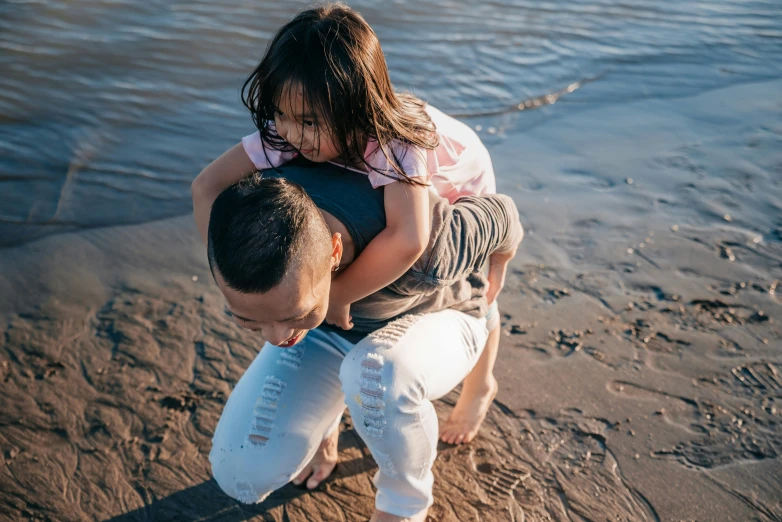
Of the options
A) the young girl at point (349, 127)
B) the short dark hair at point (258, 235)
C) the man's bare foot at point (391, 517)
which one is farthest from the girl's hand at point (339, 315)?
the man's bare foot at point (391, 517)

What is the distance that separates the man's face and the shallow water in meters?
2.40

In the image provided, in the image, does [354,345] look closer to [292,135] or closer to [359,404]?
[359,404]

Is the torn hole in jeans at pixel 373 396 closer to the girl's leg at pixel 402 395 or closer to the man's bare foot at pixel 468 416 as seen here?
the girl's leg at pixel 402 395

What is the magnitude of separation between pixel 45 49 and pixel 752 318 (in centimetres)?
571

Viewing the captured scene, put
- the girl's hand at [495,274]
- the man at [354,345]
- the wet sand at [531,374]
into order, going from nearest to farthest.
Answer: the man at [354,345] → the wet sand at [531,374] → the girl's hand at [495,274]

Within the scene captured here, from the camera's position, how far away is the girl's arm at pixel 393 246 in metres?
1.95

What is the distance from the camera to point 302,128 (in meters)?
2.01

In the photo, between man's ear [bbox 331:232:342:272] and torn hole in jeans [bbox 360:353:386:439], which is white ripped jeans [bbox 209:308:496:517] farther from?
man's ear [bbox 331:232:342:272]

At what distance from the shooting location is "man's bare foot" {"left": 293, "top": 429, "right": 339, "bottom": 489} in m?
2.46

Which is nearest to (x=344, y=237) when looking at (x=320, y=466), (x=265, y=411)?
(x=265, y=411)

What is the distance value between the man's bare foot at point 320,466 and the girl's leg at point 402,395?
36 centimetres

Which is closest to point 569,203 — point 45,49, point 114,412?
point 114,412

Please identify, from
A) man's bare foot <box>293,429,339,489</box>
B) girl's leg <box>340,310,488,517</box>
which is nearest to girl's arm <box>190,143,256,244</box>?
girl's leg <box>340,310,488,517</box>

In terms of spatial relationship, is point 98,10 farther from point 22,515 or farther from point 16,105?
point 22,515
